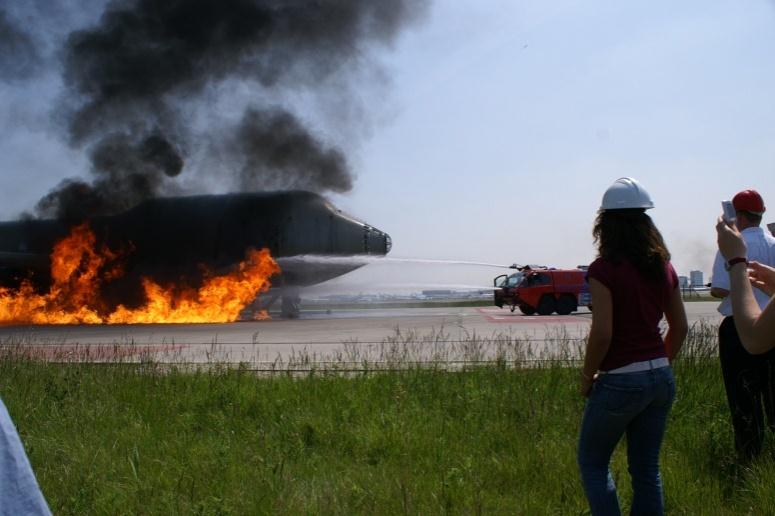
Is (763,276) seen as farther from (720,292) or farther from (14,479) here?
(14,479)

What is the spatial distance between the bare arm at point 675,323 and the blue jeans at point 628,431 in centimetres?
36

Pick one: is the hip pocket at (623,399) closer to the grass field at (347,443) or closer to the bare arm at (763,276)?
the bare arm at (763,276)

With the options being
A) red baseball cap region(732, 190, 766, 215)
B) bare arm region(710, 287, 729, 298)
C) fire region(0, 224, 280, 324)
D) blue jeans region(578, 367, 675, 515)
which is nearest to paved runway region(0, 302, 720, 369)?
bare arm region(710, 287, 729, 298)

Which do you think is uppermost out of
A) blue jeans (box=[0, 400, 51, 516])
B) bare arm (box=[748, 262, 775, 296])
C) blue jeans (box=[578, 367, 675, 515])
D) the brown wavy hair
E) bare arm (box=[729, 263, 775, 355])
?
the brown wavy hair

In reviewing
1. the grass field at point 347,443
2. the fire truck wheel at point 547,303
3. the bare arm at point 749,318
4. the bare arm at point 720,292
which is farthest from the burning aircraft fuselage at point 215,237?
the bare arm at point 749,318

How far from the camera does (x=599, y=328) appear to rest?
363cm

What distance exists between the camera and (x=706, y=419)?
6.83 metres

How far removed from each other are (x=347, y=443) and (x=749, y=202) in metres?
3.94

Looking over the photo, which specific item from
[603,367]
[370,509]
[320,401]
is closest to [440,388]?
[320,401]

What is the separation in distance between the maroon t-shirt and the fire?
24.4m

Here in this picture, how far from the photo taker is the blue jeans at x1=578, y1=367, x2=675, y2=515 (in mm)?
3617

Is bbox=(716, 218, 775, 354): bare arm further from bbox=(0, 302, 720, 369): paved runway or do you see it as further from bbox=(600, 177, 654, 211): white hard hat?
bbox=(0, 302, 720, 369): paved runway

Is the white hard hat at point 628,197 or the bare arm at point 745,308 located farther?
the white hard hat at point 628,197

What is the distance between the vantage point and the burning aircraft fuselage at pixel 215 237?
27922 millimetres
